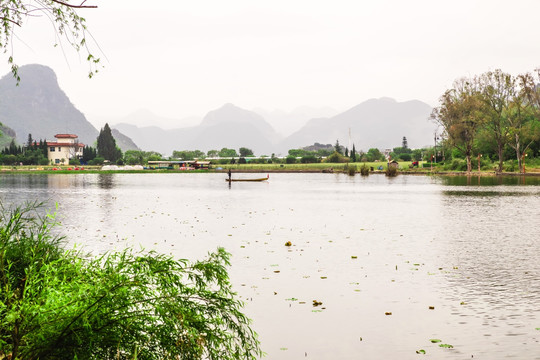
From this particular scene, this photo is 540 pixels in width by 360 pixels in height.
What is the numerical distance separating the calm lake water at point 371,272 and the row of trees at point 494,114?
78.5m

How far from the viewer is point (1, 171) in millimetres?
166875

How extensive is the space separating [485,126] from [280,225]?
99.2m

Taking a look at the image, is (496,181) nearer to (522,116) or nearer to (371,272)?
(522,116)

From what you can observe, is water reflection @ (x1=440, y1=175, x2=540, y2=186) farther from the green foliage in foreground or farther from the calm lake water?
the green foliage in foreground

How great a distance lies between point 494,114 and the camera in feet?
368

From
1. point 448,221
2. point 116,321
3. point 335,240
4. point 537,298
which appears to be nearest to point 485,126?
point 448,221

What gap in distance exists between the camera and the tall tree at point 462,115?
113 meters

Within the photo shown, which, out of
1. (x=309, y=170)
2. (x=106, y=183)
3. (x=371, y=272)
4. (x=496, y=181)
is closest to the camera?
(x=371, y=272)

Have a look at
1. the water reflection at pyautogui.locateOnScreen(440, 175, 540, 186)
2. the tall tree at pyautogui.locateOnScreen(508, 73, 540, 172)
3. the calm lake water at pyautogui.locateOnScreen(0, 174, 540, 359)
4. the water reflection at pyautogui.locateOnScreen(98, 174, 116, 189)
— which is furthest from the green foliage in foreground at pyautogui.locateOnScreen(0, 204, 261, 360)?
the tall tree at pyautogui.locateOnScreen(508, 73, 540, 172)

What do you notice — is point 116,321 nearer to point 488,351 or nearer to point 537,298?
point 488,351

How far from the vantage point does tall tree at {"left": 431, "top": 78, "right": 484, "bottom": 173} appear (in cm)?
11294

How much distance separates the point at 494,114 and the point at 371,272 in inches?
4184

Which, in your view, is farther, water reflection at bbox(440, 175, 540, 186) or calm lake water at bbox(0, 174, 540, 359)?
water reflection at bbox(440, 175, 540, 186)

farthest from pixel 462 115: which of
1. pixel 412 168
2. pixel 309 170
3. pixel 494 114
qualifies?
pixel 309 170
